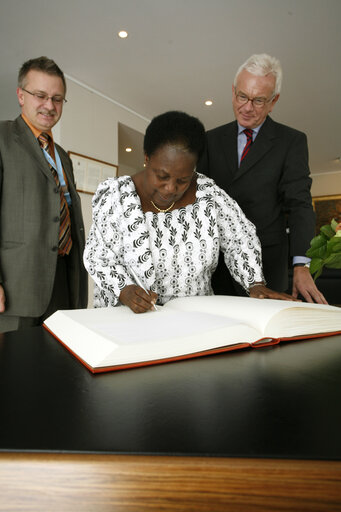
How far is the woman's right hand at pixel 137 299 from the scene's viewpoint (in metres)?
0.94

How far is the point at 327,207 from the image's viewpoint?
35.5 feet

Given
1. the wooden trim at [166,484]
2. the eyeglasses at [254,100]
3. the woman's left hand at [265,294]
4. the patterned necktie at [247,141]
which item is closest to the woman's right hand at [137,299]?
the woman's left hand at [265,294]

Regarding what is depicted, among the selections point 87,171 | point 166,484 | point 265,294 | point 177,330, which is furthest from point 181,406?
point 87,171

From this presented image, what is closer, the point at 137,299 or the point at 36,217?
the point at 137,299

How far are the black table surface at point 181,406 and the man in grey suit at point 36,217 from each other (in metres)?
1.14

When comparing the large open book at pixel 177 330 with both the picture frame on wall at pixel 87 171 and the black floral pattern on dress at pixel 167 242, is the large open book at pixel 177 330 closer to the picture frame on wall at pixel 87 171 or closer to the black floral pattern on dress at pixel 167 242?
the black floral pattern on dress at pixel 167 242

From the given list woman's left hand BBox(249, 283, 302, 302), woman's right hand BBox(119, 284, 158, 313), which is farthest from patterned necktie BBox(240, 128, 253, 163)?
woman's right hand BBox(119, 284, 158, 313)

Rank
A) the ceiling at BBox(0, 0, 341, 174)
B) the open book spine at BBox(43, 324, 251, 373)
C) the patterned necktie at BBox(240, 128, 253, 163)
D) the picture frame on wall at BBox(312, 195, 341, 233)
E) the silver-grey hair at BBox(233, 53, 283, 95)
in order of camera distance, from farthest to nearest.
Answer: the picture frame on wall at BBox(312, 195, 341, 233)
the ceiling at BBox(0, 0, 341, 174)
the patterned necktie at BBox(240, 128, 253, 163)
the silver-grey hair at BBox(233, 53, 283, 95)
the open book spine at BBox(43, 324, 251, 373)

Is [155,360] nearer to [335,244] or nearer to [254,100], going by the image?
[335,244]

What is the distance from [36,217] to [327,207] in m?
10.6

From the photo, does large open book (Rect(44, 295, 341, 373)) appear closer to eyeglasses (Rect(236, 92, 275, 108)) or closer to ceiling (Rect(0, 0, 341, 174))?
eyeglasses (Rect(236, 92, 275, 108))

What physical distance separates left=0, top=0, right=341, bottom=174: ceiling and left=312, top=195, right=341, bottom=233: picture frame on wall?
5.33 m

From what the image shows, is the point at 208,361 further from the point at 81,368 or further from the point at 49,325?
the point at 49,325

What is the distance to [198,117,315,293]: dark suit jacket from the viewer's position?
1736 mm
